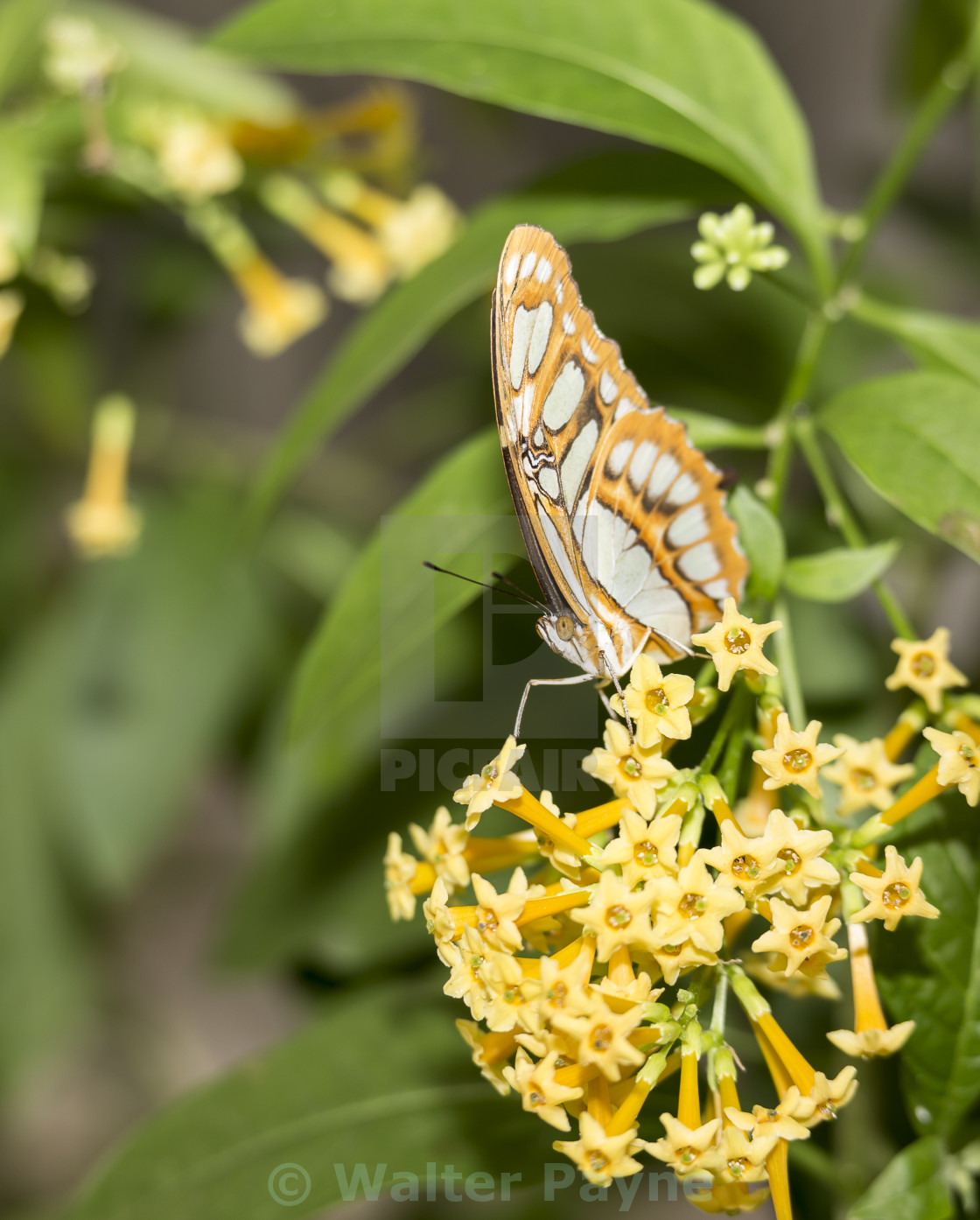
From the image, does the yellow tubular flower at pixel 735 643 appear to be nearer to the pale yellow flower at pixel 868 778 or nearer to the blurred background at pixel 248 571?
the pale yellow flower at pixel 868 778

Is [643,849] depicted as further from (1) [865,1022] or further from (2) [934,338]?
(2) [934,338]

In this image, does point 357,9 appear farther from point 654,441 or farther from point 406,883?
point 406,883

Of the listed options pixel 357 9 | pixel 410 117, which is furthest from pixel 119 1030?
pixel 357 9

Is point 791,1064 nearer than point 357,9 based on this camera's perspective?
Yes

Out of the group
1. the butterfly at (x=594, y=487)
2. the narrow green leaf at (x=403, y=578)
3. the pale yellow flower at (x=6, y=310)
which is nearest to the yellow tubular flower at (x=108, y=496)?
the pale yellow flower at (x=6, y=310)

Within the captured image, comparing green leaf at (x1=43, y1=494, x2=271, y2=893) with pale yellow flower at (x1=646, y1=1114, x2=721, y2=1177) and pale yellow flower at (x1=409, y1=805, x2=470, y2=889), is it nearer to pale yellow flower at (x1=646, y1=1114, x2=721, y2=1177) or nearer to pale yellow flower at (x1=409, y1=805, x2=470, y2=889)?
pale yellow flower at (x1=409, y1=805, x2=470, y2=889)

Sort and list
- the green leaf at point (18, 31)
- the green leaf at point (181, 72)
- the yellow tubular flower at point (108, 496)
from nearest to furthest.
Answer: the green leaf at point (18, 31), the green leaf at point (181, 72), the yellow tubular flower at point (108, 496)

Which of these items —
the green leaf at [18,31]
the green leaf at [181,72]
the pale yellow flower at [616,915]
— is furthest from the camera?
the green leaf at [181,72]
